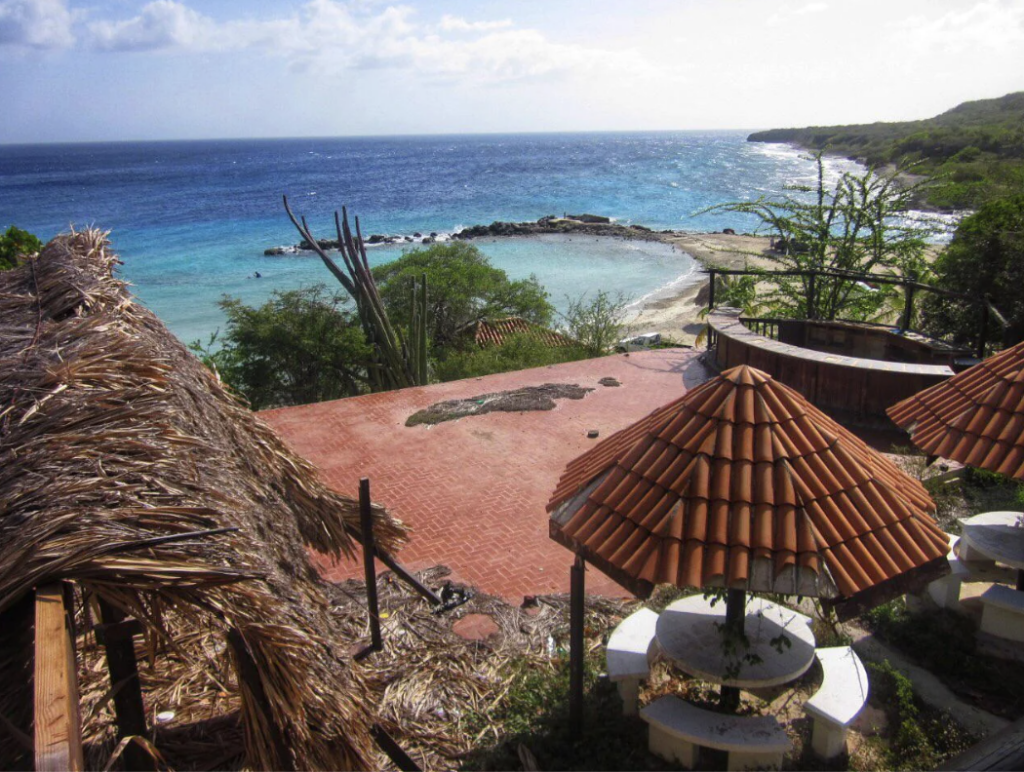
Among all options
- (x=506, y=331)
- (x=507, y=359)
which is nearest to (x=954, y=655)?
(x=507, y=359)

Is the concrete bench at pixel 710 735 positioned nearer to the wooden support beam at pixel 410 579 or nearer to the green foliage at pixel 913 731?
the green foliage at pixel 913 731

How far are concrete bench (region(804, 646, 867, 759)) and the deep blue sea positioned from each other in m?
6.18

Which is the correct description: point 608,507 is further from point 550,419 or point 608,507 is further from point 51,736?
point 550,419

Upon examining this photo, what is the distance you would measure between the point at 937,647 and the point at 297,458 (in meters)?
5.23

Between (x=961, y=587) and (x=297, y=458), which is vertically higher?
(x=297, y=458)

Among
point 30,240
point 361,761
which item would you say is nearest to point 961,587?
point 361,761

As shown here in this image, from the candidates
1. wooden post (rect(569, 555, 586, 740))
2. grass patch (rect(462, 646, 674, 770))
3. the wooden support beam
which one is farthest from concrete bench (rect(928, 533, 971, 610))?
the wooden support beam

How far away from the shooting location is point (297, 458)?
18.3ft

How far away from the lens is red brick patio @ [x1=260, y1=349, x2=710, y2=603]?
8.45m

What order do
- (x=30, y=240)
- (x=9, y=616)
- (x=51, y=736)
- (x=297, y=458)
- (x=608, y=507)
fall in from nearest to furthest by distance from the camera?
(x=51, y=736)
(x=9, y=616)
(x=608, y=507)
(x=297, y=458)
(x=30, y=240)

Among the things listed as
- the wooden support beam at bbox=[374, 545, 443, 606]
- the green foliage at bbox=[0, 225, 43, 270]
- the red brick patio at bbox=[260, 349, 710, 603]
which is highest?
the green foliage at bbox=[0, 225, 43, 270]

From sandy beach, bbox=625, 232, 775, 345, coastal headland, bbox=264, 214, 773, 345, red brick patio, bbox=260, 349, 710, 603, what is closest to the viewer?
red brick patio, bbox=260, 349, 710, 603

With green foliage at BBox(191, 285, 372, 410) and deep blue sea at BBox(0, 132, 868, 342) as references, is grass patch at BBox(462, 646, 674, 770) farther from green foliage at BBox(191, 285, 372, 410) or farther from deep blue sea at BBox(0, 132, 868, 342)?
green foliage at BBox(191, 285, 372, 410)

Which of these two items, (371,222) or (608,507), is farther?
(371,222)
